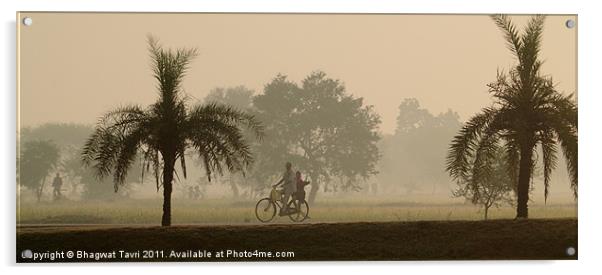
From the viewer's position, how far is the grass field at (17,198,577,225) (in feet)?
31.7

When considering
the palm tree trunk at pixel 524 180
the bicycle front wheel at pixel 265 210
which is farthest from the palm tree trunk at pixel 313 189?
the palm tree trunk at pixel 524 180

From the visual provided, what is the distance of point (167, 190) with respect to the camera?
973 cm

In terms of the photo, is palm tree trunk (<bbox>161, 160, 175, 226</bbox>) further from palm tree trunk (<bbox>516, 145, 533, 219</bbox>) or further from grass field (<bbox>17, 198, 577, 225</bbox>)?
palm tree trunk (<bbox>516, 145, 533, 219</bbox>)

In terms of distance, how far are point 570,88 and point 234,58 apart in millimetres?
3564

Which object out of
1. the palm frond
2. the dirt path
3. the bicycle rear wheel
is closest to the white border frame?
the dirt path

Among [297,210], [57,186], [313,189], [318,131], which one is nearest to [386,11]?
[318,131]

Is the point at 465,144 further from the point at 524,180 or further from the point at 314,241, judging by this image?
the point at 314,241

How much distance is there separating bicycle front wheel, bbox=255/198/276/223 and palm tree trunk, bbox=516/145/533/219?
2.61m

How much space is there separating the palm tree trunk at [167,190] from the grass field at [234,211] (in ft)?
0.18

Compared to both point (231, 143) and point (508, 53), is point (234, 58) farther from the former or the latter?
point (508, 53)

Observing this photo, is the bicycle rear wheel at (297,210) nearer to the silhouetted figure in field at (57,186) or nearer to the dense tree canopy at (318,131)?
the dense tree canopy at (318,131)

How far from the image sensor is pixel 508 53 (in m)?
9.93
